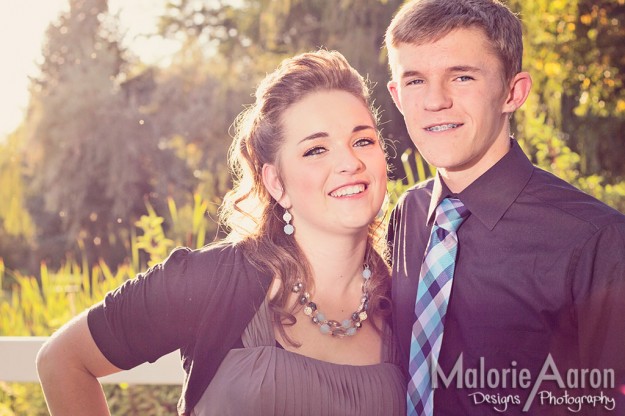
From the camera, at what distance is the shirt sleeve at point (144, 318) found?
2.43 meters

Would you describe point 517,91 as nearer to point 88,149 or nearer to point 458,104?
point 458,104

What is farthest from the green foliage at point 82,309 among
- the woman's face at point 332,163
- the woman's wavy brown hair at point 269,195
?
the woman's face at point 332,163

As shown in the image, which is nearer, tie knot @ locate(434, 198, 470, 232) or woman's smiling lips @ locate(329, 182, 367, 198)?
tie knot @ locate(434, 198, 470, 232)

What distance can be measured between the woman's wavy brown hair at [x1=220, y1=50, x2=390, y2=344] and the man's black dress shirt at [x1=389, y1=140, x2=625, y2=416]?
50 cm

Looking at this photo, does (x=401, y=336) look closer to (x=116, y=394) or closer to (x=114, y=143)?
(x=116, y=394)

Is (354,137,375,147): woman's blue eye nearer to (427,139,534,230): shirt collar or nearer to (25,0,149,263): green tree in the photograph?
(427,139,534,230): shirt collar

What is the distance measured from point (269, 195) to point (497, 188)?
2.81 ft

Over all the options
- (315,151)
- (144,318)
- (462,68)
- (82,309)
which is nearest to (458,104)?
(462,68)

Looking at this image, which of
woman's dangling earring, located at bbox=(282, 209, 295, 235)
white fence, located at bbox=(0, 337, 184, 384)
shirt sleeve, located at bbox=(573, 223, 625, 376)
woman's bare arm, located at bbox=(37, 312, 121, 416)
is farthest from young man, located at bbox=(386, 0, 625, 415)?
white fence, located at bbox=(0, 337, 184, 384)

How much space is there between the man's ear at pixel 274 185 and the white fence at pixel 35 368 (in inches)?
32.4

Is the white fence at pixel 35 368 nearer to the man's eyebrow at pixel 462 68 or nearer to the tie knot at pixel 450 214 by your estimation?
the tie knot at pixel 450 214

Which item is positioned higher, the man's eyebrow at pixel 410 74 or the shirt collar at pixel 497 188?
the man's eyebrow at pixel 410 74

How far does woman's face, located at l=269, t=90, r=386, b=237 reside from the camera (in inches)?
99.1

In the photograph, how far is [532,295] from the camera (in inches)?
83.7
